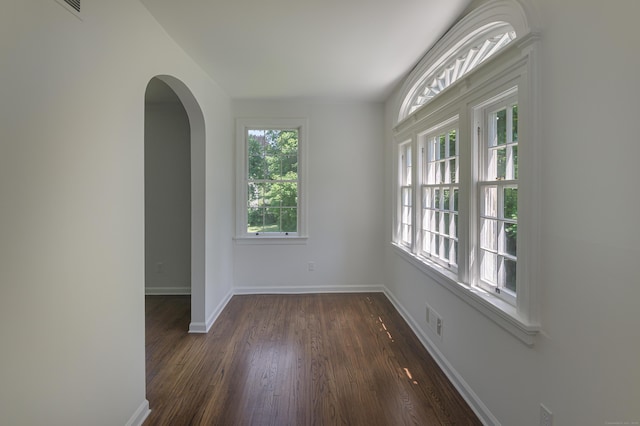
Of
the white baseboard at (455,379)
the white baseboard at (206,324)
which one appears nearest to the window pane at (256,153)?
the white baseboard at (206,324)

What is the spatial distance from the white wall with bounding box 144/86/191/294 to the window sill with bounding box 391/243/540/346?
3416 mm

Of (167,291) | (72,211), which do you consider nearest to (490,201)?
(72,211)

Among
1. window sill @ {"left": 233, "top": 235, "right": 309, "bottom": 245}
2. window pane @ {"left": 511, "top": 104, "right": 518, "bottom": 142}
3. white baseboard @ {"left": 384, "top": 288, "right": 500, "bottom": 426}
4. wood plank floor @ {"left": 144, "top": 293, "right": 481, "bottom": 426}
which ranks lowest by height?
wood plank floor @ {"left": 144, "top": 293, "right": 481, "bottom": 426}

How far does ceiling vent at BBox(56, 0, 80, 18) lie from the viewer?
1372 mm

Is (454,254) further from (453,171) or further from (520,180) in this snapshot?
(520,180)

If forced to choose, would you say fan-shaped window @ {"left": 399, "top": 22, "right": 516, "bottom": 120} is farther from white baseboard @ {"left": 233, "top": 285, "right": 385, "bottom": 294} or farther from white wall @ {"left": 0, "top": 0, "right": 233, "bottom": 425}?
white baseboard @ {"left": 233, "top": 285, "right": 385, "bottom": 294}

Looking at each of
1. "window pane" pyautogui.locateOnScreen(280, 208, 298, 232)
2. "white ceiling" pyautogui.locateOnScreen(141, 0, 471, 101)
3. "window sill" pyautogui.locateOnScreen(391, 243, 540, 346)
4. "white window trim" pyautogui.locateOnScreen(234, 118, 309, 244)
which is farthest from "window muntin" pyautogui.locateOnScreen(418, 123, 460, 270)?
"window pane" pyautogui.locateOnScreen(280, 208, 298, 232)

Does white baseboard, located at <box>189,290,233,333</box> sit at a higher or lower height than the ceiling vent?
lower

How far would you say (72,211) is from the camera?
1.45 m

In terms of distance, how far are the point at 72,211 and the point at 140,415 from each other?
4.59 ft

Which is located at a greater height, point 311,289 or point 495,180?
point 495,180

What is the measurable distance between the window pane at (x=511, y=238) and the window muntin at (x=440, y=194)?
2.07ft

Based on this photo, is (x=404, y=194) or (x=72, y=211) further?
(x=404, y=194)

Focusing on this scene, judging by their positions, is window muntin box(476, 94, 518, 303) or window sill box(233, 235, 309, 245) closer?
window muntin box(476, 94, 518, 303)
